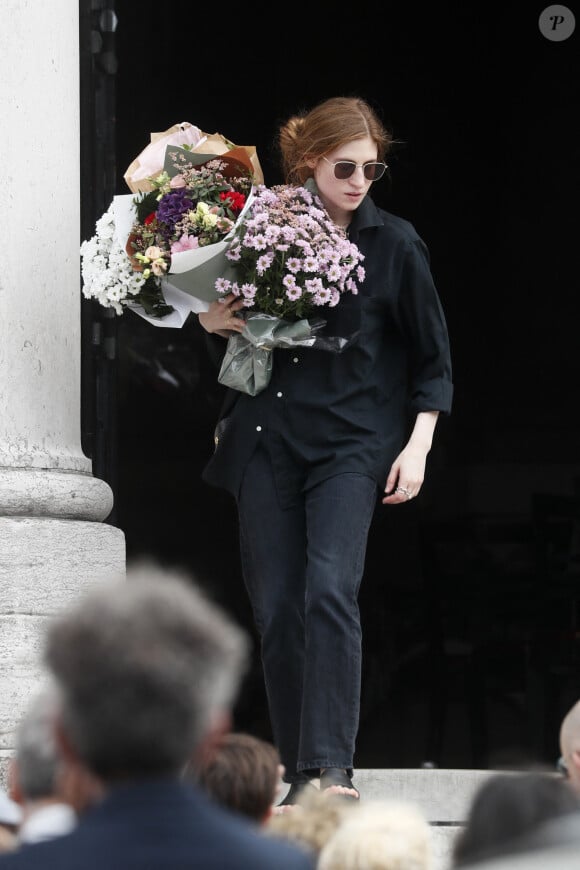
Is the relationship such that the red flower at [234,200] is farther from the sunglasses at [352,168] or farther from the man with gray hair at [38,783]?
the man with gray hair at [38,783]

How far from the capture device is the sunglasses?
451 centimetres

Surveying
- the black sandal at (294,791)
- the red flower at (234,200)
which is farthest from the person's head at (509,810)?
the red flower at (234,200)

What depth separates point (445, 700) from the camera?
A: 10.5 metres

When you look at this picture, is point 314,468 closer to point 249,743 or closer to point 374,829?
point 249,743

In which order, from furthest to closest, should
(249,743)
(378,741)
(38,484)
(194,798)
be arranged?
(378,741) < (38,484) < (249,743) < (194,798)

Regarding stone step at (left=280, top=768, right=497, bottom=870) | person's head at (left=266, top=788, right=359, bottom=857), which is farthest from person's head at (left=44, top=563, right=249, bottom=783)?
stone step at (left=280, top=768, right=497, bottom=870)

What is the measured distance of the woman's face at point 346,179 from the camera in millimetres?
4523

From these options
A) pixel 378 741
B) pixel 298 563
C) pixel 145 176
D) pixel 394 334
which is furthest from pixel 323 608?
pixel 378 741

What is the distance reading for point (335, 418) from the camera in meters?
4.50

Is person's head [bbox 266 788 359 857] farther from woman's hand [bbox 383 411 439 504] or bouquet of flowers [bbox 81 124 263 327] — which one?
bouquet of flowers [bbox 81 124 263 327]

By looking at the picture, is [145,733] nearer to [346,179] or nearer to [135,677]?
[135,677]

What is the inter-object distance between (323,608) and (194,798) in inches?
96.3

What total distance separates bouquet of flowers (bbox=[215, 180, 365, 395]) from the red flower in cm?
4

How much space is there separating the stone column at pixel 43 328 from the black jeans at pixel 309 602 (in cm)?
80
